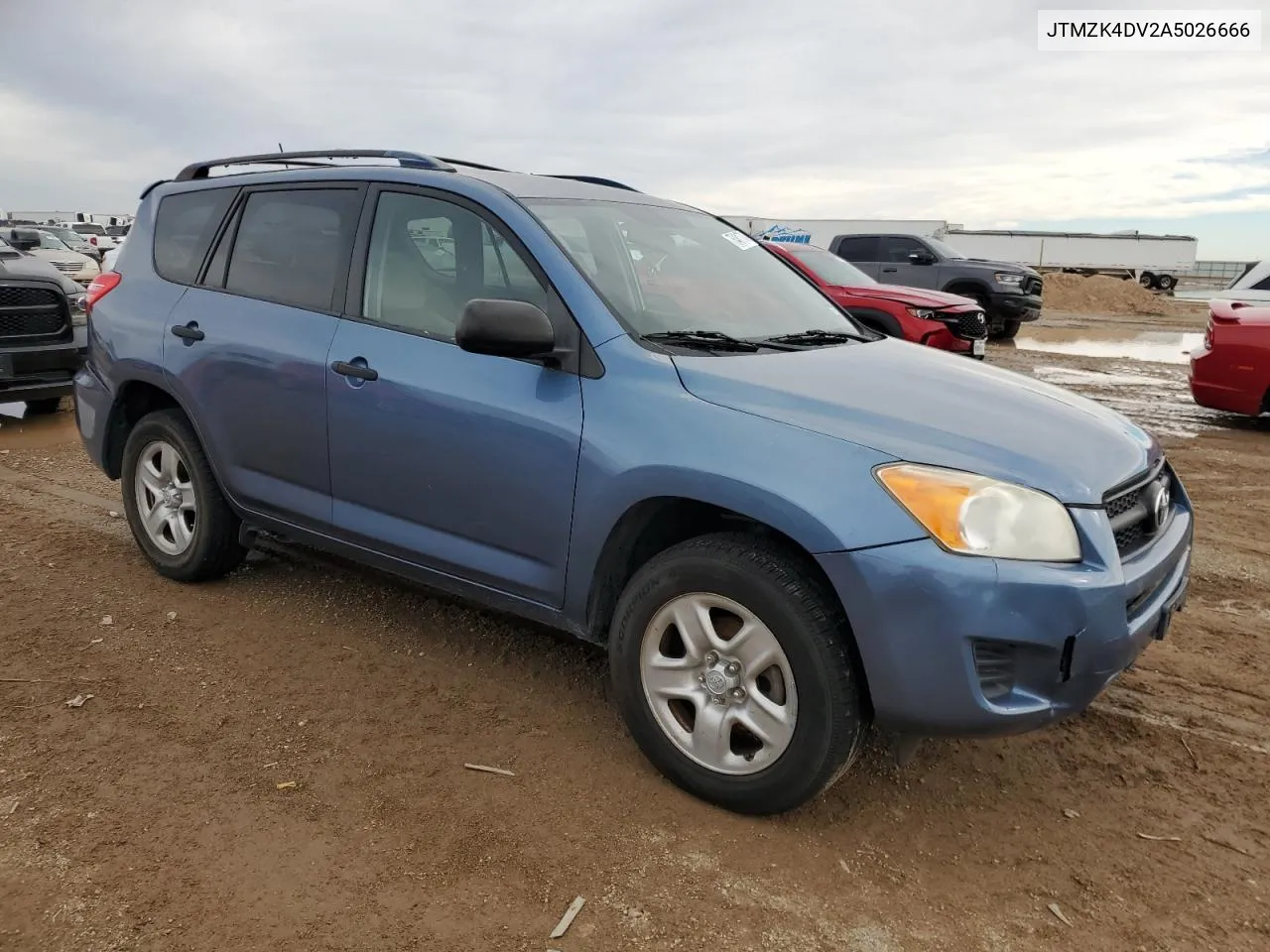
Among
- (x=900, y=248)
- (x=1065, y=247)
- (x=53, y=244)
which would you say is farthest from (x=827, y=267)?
(x=1065, y=247)

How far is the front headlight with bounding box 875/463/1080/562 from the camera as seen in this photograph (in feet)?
7.91

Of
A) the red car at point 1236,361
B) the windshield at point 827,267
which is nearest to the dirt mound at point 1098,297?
the windshield at point 827,267

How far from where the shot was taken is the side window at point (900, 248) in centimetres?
1736

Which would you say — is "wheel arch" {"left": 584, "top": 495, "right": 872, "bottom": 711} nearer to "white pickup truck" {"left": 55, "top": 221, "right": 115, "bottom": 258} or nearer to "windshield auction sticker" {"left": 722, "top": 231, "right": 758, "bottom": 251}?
"windshield auction sticker" {"left": 722, "top": 231, "right": 758, "bottom": 251}

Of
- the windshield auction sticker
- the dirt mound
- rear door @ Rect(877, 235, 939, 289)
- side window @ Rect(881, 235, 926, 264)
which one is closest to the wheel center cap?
the windshield auction sticker

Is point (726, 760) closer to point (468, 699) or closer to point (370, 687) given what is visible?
point (468, 699)

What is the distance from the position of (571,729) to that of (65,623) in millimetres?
2349

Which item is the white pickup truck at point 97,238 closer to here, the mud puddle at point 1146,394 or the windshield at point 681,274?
the mud puddle at point 1146,394

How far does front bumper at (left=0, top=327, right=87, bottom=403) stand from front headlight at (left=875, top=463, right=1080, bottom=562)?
760cm

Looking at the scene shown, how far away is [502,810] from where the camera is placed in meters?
2.83

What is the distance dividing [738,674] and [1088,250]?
48.3m

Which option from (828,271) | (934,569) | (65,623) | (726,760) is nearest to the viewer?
(934,569)

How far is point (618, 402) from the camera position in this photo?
114 inches

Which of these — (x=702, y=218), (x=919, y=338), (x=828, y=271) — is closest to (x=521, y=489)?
(x=702, y=218)
